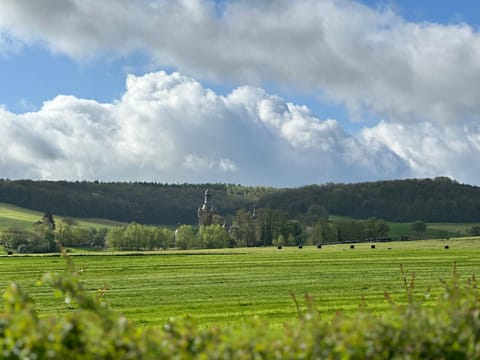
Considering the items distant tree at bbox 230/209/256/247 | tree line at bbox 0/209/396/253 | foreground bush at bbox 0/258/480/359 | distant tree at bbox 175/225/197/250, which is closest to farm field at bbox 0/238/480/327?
foreground bush at bbox 0/258/480/359

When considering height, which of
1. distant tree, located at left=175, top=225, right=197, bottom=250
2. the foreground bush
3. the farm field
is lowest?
the farm field

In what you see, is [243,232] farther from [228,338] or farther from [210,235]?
[228,338]

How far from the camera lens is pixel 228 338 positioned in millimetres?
7227

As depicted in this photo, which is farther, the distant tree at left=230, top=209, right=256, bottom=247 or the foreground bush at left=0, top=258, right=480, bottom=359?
the distant tree at left=230, top=209, right=256, bottom=247

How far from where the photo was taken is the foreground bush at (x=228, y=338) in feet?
23.1

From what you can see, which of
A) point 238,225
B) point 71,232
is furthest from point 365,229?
point 71,232

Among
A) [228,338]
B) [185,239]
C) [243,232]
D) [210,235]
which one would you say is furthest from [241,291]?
[243,232]

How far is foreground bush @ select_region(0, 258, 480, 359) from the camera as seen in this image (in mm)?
7027

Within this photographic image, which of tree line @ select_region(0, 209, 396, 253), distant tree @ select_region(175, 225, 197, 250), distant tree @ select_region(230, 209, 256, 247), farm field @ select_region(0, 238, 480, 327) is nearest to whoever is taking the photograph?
farm field @ select_region(0, 238, 480, 327)

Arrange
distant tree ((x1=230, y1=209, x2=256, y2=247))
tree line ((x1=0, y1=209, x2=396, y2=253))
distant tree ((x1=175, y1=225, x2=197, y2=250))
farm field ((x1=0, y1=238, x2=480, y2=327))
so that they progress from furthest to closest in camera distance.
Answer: distant tree ((x1=230, y1=209, x2=256, y2=247)) → distant tree ((x1=175, y1=225, x2=197, y2=250)) → tree line ((x1=0, y1=209, x2=396, y2=253)) → farm field ((x1=0, y1=238, x2=480, y2=327))

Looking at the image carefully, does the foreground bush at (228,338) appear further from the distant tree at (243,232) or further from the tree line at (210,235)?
the distant tree at (243,232)

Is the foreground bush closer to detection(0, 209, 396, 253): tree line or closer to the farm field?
the farm field

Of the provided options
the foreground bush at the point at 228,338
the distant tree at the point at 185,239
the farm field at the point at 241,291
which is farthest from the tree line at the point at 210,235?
the foreground bush at the point at 228,338

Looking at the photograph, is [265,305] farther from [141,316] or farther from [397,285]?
[397,285]
